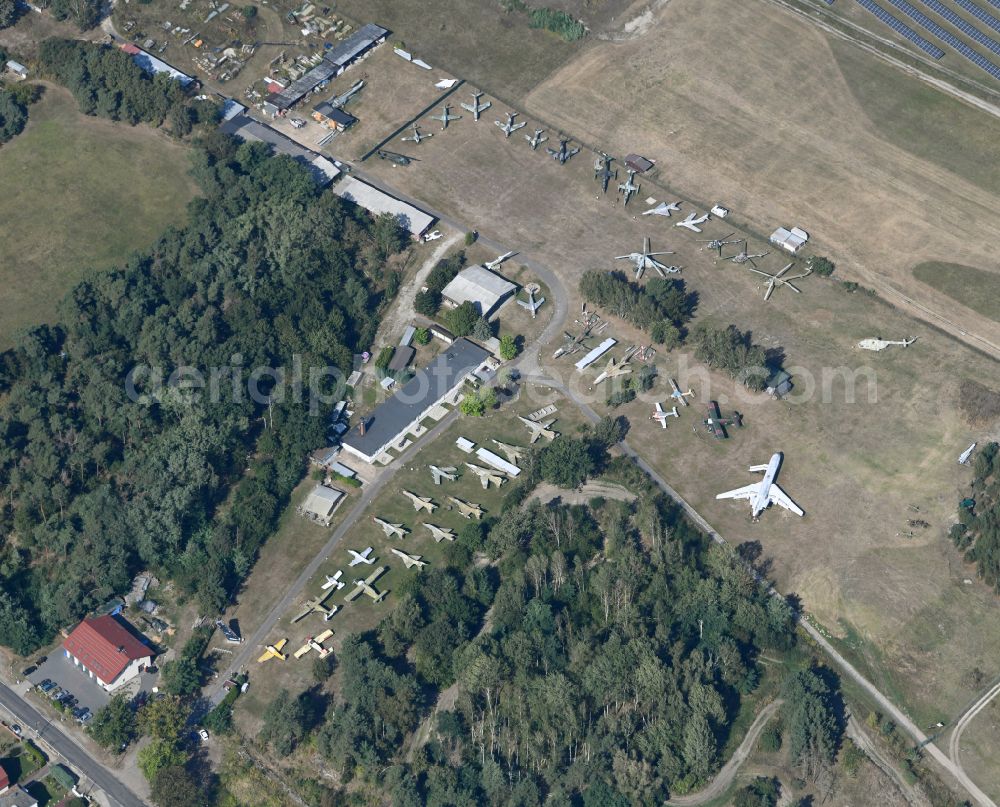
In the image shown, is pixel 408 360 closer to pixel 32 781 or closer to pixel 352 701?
pixel 352 701

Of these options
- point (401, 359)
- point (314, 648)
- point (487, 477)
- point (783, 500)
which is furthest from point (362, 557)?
point (783, 500)

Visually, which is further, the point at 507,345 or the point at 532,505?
the point at 507,345

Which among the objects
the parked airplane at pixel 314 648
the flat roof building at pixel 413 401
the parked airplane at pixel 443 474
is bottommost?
the parked airplane at pixel 314 648

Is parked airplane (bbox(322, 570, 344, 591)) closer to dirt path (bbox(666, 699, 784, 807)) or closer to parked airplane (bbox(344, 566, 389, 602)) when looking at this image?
parked airplane (bbox(344, 566, 389, 602))

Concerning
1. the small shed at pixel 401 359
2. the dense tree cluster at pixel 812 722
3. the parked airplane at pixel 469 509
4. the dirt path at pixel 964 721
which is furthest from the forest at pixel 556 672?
the small shed at pixel 401 359

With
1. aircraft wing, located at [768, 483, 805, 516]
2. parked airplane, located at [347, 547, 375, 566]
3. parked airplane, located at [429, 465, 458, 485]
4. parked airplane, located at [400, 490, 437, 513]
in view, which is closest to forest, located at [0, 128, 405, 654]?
parked airplane, located at [347, 547, 375, 566]

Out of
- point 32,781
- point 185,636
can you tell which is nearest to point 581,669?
point 185,636

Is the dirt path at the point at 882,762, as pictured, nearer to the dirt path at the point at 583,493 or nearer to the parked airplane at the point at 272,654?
the dirt path at the point at 583,493

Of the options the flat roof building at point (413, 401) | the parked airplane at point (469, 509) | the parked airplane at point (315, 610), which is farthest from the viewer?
the flat roof building at point (413, 401)
